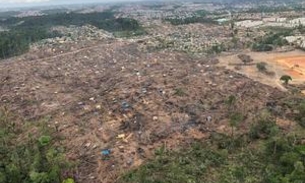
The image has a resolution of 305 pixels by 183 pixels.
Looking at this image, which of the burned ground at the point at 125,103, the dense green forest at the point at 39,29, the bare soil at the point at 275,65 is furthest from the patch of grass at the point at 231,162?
the dense green forest at the point at 39,29

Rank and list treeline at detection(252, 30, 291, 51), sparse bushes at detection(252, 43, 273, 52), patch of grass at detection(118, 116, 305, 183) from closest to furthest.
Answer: patch of grass at detection(118, 116, 305, 183) → sparse bushes at detection(252, 43, 273, 52) → treeline at detection(252, 30, 291, 51)

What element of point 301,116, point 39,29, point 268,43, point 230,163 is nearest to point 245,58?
point 268,43

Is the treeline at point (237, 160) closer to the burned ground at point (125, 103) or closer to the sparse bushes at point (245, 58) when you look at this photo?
the burned ground at point (125, 103)

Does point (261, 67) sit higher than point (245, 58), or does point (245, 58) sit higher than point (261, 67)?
point (261, 67)

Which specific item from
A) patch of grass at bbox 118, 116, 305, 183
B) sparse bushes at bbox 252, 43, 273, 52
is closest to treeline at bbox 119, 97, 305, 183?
patch of grass at bbox 118, 116, 305, 183

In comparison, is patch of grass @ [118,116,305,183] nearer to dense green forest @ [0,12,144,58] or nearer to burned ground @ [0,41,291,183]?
burned ground @ [0,41,291,183]

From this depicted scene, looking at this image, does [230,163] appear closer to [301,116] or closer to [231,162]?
[231,162]

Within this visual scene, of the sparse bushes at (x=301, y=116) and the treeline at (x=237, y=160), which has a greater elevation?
the sparse bushes at (x=301, y=116)

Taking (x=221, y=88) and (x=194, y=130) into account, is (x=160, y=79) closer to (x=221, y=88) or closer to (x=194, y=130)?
(x=221, y=88)

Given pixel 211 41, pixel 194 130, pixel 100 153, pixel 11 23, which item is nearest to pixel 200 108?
pixel 194 130
